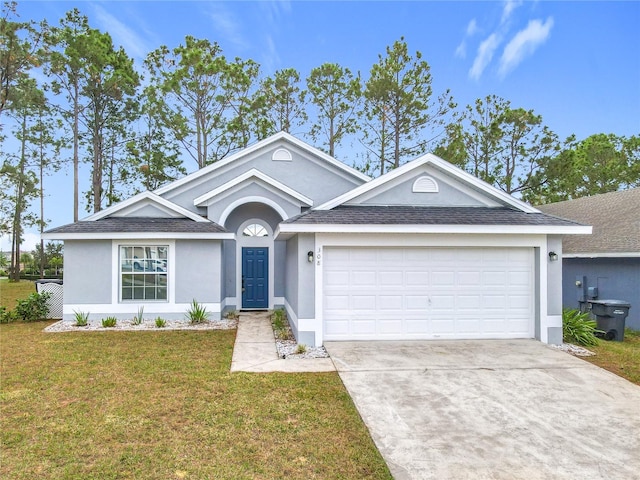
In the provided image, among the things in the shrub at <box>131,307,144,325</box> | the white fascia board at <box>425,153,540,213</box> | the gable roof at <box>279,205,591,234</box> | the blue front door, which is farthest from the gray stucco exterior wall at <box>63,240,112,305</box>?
the white fascia board at <box>425,153,540,213</box>

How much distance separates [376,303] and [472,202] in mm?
3971

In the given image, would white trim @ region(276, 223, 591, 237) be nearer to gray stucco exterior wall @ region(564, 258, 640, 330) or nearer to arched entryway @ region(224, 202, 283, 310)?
gray stucco exterior wall @ region(564, 258, 640, 330)

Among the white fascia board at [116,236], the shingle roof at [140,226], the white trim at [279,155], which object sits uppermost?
the white trim at [279,155]

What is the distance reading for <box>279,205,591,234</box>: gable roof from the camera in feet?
28.7

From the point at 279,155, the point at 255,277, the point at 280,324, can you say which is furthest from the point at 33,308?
the point at 279,155

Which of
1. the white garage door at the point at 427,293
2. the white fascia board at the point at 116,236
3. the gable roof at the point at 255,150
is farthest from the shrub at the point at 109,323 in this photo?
the white garage door at the point at 427,293

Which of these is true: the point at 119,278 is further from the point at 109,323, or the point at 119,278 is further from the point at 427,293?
the point at 427,293

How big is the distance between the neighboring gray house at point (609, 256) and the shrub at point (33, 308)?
699 inches

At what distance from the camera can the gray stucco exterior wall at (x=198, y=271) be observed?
11.9 metres

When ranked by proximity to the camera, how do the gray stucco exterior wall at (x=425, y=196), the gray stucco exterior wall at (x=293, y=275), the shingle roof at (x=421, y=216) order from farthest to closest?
the gray stucco exterior wall at (x=425, y=196) < the gray stucco exterior wall at (x=293, y=275) < the shingle roof at (x=421, y=216)

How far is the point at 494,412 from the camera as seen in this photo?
17.5ft

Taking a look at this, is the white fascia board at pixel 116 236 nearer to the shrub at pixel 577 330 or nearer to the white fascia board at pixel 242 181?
the white fascia board at pixel 242 181

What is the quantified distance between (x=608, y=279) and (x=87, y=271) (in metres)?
16.4

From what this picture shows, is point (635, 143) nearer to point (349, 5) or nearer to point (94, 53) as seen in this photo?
point (349, 5)
